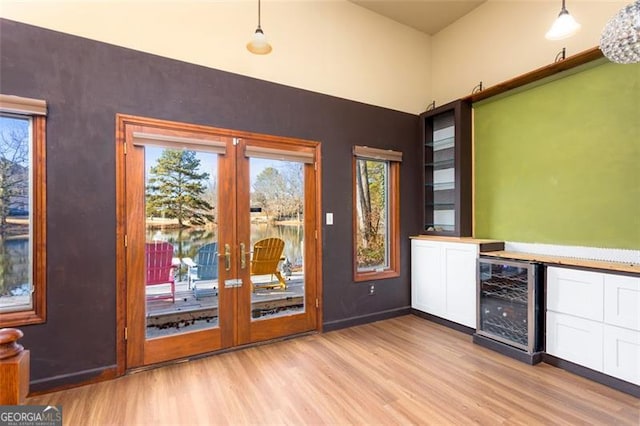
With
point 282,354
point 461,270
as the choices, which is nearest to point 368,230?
point 461,270

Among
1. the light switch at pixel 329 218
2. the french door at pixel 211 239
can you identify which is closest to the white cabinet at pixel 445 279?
the light switch at pixel 329 218

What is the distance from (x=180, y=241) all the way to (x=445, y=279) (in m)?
3.28

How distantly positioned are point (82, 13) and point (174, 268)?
250cm

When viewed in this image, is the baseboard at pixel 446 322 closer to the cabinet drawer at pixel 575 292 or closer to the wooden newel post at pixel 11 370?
the cabinet drawer at pixel 575 292

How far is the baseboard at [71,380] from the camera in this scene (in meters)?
2.59

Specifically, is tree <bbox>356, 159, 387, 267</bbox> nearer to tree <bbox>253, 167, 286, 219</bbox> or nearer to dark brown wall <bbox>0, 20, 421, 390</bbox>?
tree <bbox>253, 167, 286, 219</bbox>

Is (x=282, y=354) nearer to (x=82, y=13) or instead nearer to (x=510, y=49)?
(x=82, y=13)

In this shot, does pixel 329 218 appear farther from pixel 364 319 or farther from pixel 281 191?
pixel 364 319

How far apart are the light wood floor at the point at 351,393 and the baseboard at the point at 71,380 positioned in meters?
0.06

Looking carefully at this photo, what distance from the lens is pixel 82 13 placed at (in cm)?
288

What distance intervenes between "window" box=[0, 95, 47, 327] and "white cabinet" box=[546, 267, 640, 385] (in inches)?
182

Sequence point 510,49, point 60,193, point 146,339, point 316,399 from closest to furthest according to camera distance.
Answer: point 316,399 → point 60,193 → point 146,339 → point 510,49

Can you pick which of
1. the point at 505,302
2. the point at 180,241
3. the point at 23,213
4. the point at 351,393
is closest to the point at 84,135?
the point at 23,213

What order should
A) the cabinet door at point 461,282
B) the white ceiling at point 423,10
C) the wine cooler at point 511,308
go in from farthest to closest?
the white ceiling at point 423,10 → the cabinet door at point 461,282 → the wine cooler at point 511,308
